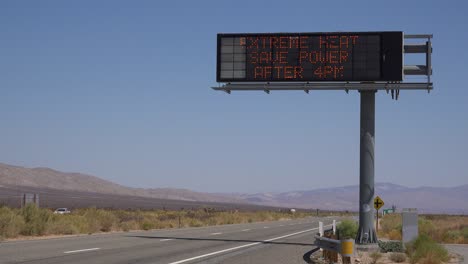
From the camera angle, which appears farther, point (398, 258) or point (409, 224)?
point (409, 224)

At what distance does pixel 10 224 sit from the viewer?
95.0 feet

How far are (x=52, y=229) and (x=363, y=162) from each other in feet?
46.4

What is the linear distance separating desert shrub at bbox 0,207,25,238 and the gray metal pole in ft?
45.5

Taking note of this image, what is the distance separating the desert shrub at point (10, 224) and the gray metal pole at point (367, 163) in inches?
546

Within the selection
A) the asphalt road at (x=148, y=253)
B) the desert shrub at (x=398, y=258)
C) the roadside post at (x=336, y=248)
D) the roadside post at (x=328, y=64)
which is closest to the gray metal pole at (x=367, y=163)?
the roadside post at (x=328, y=64)

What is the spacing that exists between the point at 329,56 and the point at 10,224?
14414 millimetres

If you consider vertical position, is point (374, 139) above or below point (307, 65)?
below

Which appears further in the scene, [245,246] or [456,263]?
[245,246]

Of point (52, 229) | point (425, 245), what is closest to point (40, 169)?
point (52, 229)

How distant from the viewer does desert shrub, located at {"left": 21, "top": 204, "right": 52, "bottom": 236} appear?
3050 centimetres

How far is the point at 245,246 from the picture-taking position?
2603 cm

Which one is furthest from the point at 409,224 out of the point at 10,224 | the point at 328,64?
the point at 10,224

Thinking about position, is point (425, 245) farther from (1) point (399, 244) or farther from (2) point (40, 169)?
(2) point (40, 169)

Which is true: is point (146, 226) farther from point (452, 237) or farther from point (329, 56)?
point (329, 56)
